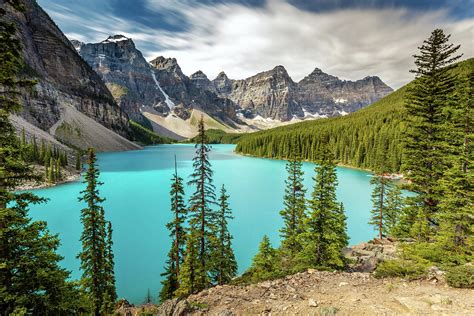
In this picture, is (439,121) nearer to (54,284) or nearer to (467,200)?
(467,200)

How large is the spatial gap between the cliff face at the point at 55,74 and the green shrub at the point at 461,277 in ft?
502

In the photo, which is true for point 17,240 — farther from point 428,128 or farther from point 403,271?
point 428,128

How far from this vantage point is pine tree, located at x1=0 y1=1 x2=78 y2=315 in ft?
24.8

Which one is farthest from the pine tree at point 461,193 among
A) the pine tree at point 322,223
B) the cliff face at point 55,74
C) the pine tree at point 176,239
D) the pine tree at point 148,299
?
the cliff face at point 55,74

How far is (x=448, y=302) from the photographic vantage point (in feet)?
24.0

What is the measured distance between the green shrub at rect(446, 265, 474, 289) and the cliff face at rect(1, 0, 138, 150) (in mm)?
152949

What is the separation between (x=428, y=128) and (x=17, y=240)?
2132 cm

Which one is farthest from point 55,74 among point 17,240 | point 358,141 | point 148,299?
point 17,240

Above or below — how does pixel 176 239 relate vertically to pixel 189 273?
above

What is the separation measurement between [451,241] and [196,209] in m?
14.4

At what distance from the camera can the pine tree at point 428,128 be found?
48.7 ft

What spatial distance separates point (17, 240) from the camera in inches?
309

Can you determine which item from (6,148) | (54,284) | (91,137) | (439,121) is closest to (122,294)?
(54,284)

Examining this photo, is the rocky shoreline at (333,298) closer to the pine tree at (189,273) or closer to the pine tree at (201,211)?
the pine tree at (189,273)
